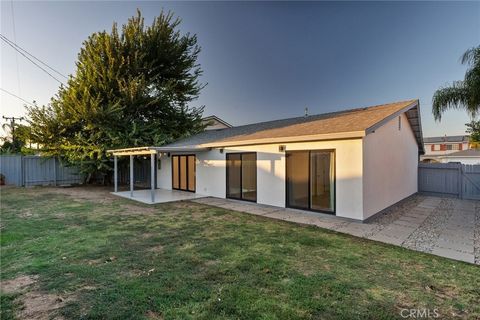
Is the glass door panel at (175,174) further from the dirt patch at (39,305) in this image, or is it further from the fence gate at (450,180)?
the fence gate at (450,180)

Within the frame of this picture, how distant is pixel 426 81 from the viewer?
13461 millimetres

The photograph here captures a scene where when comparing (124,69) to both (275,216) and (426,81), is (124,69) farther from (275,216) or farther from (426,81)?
(426,81)

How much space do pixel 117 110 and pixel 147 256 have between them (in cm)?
1191

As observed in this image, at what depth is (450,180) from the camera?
11766mm

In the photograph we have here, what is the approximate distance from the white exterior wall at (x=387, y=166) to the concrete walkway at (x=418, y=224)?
51 cm

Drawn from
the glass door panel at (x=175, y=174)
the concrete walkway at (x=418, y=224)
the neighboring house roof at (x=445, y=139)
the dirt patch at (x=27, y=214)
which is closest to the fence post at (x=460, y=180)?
the concrete walkway at (x=418, y=224)

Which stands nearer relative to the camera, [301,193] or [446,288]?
[446,288]

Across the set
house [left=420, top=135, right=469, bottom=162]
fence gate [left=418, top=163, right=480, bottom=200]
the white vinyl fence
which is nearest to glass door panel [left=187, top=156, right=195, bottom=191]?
the white vinyl fence

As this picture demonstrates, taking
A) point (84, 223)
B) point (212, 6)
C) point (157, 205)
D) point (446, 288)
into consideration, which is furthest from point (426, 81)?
point (84, 223)

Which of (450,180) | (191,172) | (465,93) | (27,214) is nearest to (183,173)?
(191,172)

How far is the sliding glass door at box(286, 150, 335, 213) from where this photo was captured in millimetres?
7652

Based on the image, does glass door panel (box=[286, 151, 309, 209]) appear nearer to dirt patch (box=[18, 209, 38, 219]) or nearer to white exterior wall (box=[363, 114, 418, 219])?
white exterior wall (box=[363, 114, 418, 219])

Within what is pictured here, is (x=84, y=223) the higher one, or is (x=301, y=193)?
(x=301, y=193)

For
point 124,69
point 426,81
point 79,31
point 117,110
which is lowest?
point 117,110
